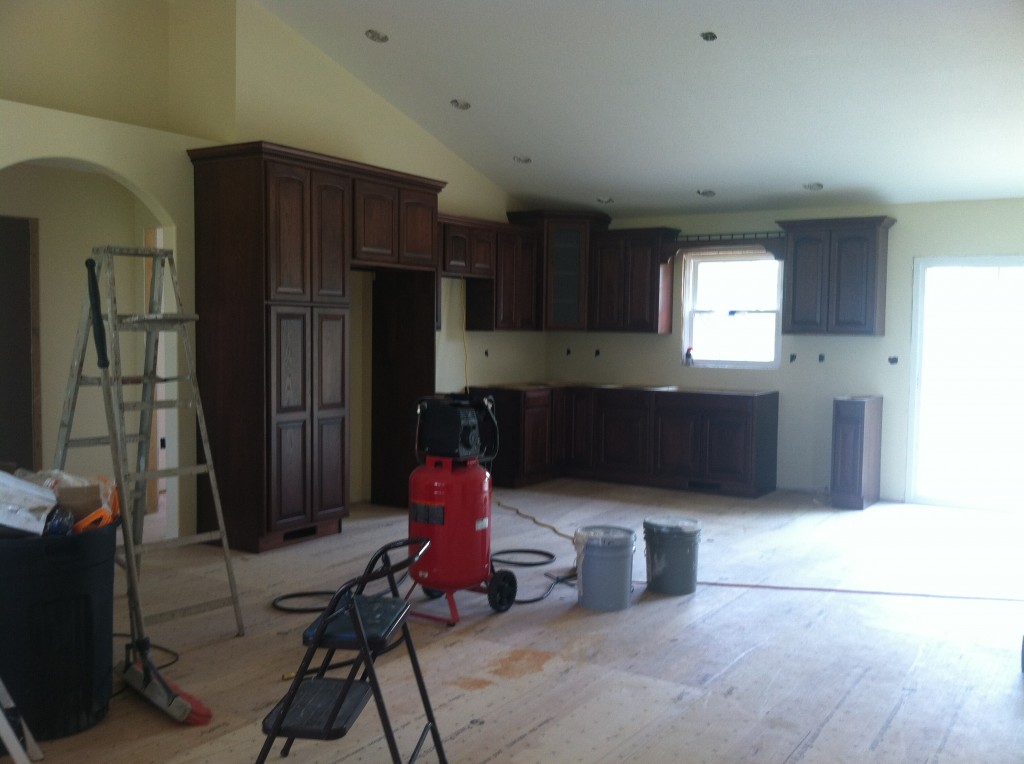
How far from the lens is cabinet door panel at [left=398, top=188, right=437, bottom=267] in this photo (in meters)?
6.55

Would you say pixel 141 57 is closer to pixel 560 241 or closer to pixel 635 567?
pixel 560 241

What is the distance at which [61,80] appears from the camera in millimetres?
5637

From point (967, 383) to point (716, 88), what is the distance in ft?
Answer: 10.8

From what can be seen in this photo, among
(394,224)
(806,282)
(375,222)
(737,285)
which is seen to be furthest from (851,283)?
(375,222)

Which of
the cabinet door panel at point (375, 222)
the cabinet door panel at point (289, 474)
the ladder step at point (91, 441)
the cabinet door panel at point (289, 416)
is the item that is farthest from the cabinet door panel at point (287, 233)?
the ladder step at point (91, 441)

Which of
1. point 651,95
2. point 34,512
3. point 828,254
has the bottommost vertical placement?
point 34,512

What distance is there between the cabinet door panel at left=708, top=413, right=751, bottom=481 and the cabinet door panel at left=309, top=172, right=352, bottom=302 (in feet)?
11.2

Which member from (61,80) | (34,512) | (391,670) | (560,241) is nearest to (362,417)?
(560,241)

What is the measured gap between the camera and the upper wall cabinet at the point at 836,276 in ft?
24.2

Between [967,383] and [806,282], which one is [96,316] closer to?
[806,282]

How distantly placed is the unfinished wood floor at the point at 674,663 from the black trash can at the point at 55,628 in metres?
0.12

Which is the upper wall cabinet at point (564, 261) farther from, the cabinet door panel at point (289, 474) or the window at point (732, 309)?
the cabinet door panel at point (289, 474)

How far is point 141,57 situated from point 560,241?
3.87 meters

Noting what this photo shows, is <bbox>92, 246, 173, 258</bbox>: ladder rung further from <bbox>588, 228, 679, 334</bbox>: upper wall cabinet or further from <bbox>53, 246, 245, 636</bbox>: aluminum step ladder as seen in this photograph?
<bbox>588, 228, 679, 334</bbox>: upper wall cabinet
